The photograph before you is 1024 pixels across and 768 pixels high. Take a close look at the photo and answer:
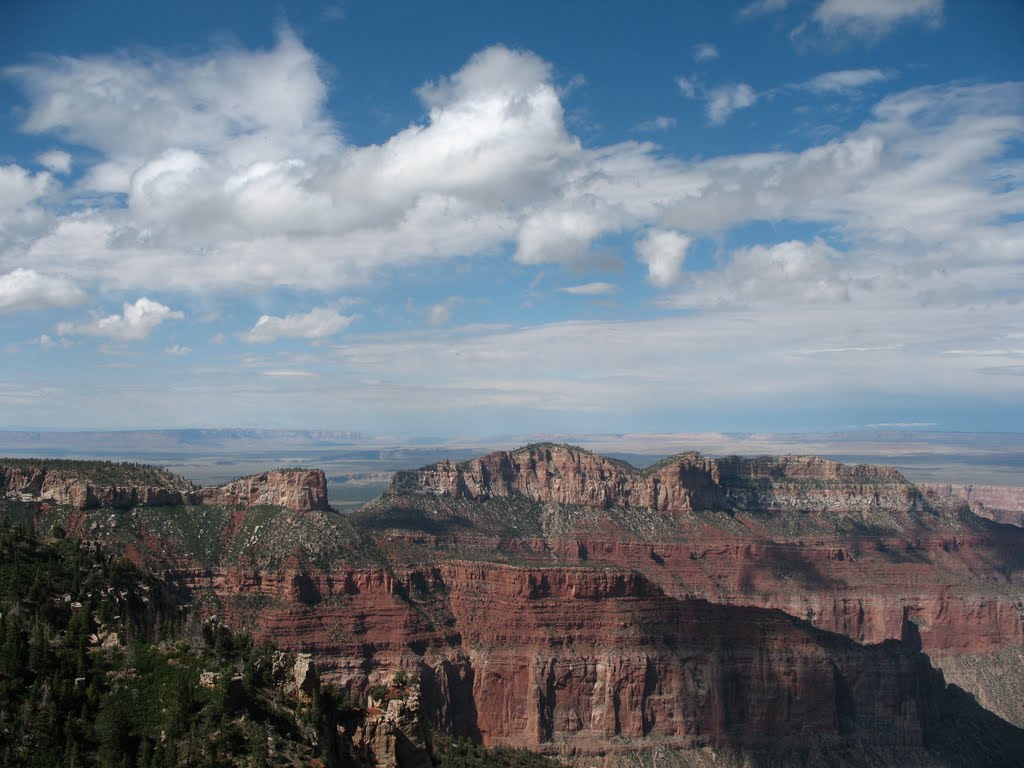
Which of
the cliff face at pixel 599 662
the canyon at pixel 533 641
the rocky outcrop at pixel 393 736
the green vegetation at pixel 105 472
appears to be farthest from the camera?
the green vegetation at pixel 105 472

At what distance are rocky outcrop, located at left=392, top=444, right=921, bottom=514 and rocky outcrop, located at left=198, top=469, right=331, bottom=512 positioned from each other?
55060 millimetres

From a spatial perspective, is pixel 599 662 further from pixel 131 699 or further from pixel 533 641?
pixel 131 699

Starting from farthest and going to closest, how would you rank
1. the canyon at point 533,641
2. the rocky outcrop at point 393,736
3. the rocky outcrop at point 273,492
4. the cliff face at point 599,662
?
the rocky outcrop at point 273,492
the cliff face at point 599,662
the canyon at point 533,641
the rocky outcrop at point 393,736

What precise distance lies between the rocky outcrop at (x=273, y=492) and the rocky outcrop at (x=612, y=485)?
2168 inches

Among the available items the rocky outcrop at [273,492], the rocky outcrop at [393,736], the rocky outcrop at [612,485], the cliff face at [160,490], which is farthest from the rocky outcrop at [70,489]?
the rocky outcrop at [393,736]

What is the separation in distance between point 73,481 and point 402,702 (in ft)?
251

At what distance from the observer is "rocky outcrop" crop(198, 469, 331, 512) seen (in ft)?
430

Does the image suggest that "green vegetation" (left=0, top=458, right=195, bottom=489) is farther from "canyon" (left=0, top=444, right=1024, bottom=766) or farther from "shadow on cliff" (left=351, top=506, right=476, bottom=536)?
"shadow on cliff" (left=351, top=506, right=476, bottom=536)

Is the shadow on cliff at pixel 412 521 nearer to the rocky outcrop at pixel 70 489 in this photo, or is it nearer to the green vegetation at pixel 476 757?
the rocky outcrop at pixel 70 489

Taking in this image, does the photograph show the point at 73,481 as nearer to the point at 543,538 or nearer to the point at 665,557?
the point at 543,538

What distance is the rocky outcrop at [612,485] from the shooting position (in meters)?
185

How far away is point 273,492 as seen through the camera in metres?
132

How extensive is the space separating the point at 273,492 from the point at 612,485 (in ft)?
235

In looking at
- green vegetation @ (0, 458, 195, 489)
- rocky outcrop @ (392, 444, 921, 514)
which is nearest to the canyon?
green vegetation @ (0, 458, 195, 489)
